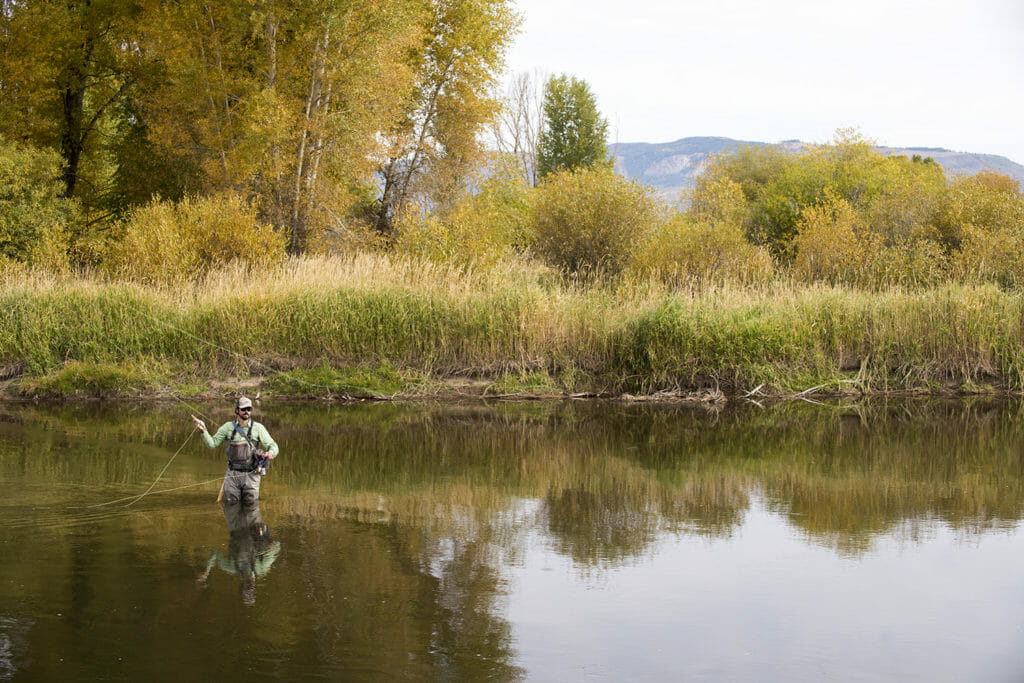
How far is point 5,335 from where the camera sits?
16.6 m

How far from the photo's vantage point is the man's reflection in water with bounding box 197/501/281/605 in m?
6.93

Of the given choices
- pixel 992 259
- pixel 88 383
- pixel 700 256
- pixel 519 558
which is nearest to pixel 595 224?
pixel 700 256

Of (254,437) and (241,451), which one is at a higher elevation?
(254,437)

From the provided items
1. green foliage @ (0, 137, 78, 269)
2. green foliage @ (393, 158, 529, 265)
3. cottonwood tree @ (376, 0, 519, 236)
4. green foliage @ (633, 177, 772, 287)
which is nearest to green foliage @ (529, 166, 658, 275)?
green foliage @ (633, 177, 772, 287)

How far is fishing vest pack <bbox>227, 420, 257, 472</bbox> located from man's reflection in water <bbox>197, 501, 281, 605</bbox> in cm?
36

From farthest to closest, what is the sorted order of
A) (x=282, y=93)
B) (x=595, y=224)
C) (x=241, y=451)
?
(x=282, y=93) → (x=595, y=224) → (x=241, y=451)

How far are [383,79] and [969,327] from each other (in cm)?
1611

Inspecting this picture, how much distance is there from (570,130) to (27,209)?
36425 mm

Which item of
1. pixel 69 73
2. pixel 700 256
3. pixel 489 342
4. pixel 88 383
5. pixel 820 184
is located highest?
pixel 69 73

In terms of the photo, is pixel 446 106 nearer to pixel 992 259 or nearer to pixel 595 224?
pixel 595 224

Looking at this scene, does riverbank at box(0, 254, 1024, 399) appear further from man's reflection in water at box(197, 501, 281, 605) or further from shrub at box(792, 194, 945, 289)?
man's reflection in water at box(197, 501, 281, 605)

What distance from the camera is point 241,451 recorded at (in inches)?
341

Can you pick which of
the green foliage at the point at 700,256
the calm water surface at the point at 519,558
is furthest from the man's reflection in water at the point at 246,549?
the green foliage at the point at 700,256

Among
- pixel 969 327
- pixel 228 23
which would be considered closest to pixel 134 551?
pixel 969 327
